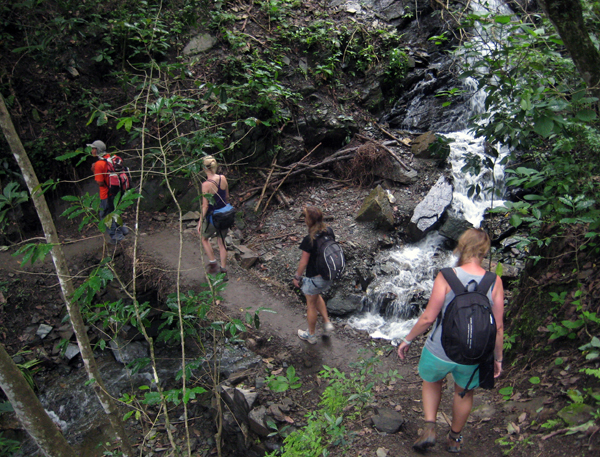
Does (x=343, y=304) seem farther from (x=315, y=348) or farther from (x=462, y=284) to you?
(x=462, y=284)

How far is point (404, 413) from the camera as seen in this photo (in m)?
4.03

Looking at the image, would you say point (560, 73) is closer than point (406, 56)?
Yes

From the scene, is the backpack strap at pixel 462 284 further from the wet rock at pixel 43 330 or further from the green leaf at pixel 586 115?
the wet rock at pixel 43 330

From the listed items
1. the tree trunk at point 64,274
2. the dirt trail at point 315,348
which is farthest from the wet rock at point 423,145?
the tree trunk at point 64,274

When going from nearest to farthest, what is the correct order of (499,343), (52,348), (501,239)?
1. (499,343)
2. (52,348)
3. (501,239)

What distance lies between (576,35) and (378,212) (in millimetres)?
5076

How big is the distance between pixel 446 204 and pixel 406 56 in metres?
5.69

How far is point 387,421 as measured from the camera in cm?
368

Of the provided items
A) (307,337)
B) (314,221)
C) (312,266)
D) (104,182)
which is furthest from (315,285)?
(104,182)

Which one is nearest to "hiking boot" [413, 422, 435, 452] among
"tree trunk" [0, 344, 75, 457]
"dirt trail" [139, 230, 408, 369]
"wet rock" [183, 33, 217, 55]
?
"dirt trail" [139, 230, 408, 369]

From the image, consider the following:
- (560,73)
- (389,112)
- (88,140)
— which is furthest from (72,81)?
(560,73)

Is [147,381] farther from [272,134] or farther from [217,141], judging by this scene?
[272,134]

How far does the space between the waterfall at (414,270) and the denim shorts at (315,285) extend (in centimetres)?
185

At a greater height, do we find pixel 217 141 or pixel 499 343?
pixel 217 141
